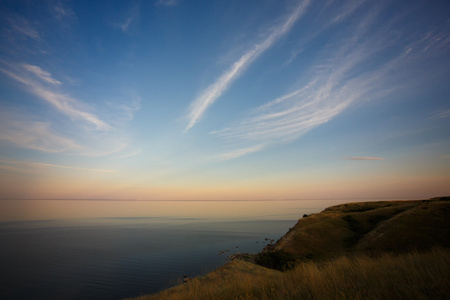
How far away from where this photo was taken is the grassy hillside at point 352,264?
597cm

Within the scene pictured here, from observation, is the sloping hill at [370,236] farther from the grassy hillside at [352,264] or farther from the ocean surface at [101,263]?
the ocean surface at [101,263]

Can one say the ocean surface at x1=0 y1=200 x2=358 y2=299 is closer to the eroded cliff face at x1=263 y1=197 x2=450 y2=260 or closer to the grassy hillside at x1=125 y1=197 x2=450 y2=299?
the grassy hillside at x1=125 y1=197 x2=450 y2=299

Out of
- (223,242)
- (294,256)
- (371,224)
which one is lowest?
(223,242)

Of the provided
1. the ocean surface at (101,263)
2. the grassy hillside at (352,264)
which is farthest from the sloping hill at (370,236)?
the ocean surface at (101,263)

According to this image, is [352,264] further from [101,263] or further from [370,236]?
[101,263]

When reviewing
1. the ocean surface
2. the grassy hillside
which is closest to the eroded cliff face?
the grassy hillside

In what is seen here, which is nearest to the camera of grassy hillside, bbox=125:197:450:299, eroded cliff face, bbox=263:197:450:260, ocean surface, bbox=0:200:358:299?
grassy hillside, bbox=125:197:450:299

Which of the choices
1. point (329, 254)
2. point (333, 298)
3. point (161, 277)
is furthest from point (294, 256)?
point (333, 298)

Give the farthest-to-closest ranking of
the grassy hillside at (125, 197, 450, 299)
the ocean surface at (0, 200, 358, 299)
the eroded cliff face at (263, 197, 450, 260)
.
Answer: the ocean surface at (0, 200, 358, 299) < the eroded cliff face at (263, 197, 450, 260) < the grassy hillside at (125, 197, 450, 299)

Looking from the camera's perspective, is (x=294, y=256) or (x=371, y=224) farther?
(x=371, y=224)

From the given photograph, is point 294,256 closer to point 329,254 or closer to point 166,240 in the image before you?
point 329,254

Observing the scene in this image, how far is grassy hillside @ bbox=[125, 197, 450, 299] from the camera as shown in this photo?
597 centimetres

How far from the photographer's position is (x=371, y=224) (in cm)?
3091

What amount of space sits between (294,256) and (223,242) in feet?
85.4
